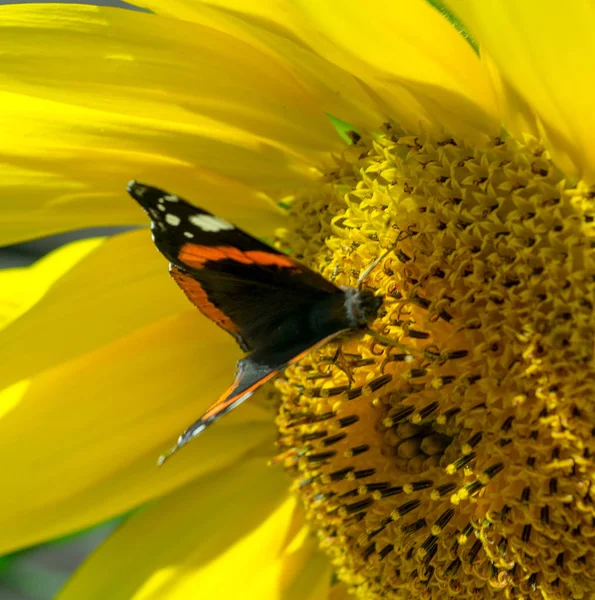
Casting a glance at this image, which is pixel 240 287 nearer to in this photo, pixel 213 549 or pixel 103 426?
pixel 103 426

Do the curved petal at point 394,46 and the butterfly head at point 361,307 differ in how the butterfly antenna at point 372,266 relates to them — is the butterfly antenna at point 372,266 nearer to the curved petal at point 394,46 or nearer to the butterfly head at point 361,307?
the butterfly head at point 361,307

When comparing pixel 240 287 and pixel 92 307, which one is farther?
pixel 92 307

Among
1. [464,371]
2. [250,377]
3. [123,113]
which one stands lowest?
[464,371]

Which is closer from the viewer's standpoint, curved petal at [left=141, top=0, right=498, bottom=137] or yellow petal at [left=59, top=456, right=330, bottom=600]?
curved petal at [left=141, top=0, right=498, bottom=137]

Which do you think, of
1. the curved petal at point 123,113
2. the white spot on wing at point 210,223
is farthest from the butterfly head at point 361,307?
the curved petal at point 123,113

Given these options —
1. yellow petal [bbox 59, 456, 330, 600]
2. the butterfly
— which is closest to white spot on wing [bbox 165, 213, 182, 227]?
the butterfly

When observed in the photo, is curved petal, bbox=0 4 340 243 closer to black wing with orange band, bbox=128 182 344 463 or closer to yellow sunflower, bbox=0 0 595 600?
yellow sunflower, bbox=0 0 595 600

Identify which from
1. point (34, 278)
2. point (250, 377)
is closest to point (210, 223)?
point (250, 377)
